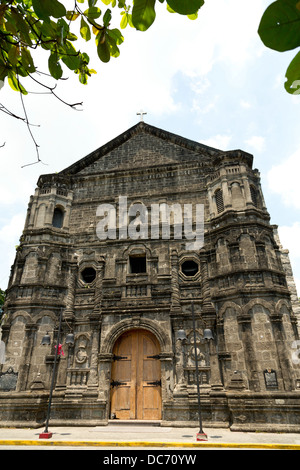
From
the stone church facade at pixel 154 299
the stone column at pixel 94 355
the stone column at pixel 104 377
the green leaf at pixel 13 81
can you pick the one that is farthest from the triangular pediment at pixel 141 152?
the green leaf at pixel 13 81

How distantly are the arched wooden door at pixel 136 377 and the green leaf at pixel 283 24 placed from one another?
11317mm

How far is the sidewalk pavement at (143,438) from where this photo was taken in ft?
23.8

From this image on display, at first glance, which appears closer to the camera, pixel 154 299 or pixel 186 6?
pixel 186 6

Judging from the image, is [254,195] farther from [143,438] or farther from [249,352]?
[143,438]

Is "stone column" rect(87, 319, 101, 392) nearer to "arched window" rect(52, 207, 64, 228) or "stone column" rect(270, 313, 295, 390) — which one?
"arched window" rect(52, 207, 64, 228)

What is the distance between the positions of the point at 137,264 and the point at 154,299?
2.18m

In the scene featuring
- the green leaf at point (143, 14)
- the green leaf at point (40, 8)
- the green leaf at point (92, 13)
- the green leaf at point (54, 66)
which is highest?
the green leaf at point (92, 13)

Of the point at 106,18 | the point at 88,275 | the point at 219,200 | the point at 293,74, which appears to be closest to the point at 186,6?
the point at 293,74

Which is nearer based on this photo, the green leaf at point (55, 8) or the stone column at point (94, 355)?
the green leaf at point (55, 8)

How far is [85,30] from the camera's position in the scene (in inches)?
109

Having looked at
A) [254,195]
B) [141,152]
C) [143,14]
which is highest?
[141,152]

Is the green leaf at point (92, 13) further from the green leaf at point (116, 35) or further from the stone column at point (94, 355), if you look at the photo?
the stone column at point (94, 355)

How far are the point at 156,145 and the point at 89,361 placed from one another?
428 inches

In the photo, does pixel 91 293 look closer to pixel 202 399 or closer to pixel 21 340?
pixel 21 340
